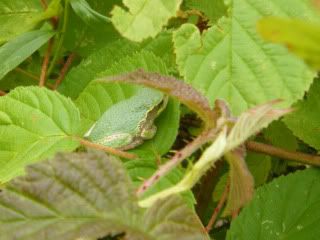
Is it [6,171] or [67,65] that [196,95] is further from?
[67,65]

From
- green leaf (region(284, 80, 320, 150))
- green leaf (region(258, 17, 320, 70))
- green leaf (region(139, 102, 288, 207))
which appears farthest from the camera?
green leaf (region(284, 80, 320, 150))

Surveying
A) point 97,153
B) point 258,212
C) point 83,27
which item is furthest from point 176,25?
point 97,153

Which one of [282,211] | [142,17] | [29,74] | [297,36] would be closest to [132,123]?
[142,17]

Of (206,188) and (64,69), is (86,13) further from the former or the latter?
(206,188)

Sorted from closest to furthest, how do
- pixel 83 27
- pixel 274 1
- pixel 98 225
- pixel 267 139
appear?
pixel 98 225, pixel 274 1, pixel 267 139, pixel 83 27

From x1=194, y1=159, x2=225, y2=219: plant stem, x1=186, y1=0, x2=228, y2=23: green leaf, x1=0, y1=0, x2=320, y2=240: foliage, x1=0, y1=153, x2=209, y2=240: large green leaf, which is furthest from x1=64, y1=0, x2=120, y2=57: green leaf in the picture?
x1=0, y1=153, x2=209, y2=240: large green leaf

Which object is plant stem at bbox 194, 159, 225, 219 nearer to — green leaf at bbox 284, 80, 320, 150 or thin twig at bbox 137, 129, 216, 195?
green leaf at bbox 284, 80, 320, 150

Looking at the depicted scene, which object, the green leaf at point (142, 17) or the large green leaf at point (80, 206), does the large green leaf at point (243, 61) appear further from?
the large green leaf at point (80, 206)
